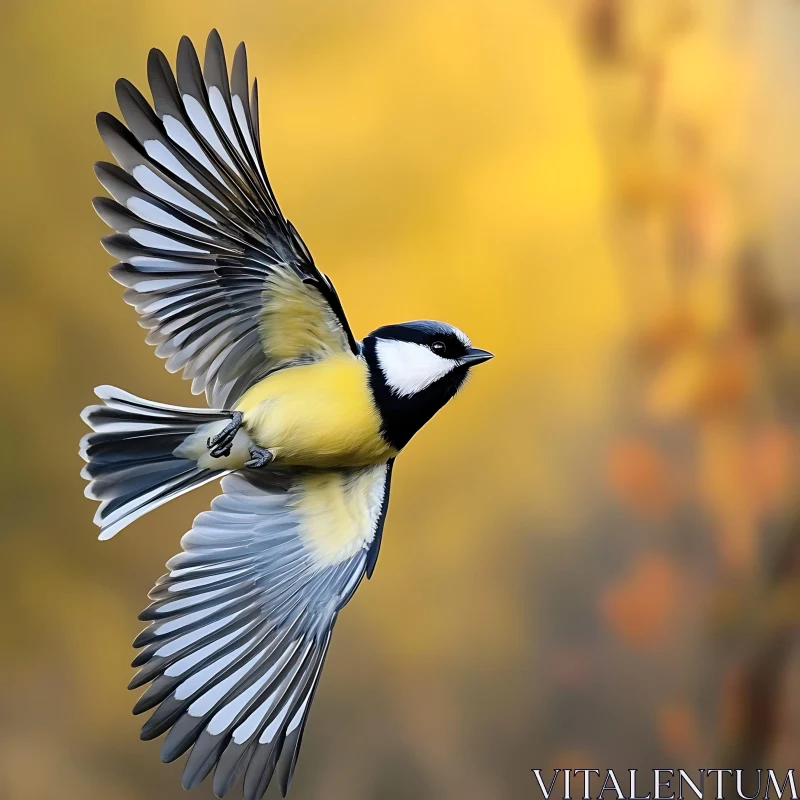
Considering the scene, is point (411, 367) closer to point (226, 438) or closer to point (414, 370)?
point (414, 370)

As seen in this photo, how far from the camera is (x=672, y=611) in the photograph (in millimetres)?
1214

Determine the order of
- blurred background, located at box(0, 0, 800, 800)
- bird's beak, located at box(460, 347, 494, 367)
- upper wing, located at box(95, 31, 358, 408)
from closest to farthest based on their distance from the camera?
upper wing, located at box(95, 31, 358, 408), bird's beak, located at box(460, 347, 494, 367), blurred background, located at box(0, 0, 800, 800)

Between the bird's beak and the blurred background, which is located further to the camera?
the blurred background

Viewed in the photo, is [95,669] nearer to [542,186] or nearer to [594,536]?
[594,536]

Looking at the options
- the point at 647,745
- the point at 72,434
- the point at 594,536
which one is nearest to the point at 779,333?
the point at 594,536

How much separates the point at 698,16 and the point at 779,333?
43cm

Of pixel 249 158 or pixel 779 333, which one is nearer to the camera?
pixel 249 158

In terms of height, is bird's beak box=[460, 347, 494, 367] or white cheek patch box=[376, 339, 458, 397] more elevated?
white cheek patch box=[376, 339, 458, 397]

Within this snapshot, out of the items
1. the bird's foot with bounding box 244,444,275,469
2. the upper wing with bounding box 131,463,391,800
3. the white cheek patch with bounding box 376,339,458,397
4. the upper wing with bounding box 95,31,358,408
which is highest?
the upper wing with bounding box 95,31,358,408

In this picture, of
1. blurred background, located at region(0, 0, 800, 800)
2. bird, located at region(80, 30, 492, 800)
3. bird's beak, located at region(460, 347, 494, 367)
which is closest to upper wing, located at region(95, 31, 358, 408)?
bird, located at region(80, 30, 492, 800)

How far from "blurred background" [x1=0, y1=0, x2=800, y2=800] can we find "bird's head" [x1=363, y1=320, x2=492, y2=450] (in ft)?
1.00

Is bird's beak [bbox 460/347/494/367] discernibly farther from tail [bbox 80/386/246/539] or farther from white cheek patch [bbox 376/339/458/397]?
tail [bbox 80/386/246/539]

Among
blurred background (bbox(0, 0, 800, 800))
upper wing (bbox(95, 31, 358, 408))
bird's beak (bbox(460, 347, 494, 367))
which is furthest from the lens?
blurred background (bbox(0, 0, 800, 800))

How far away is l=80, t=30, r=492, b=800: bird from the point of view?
81cm
